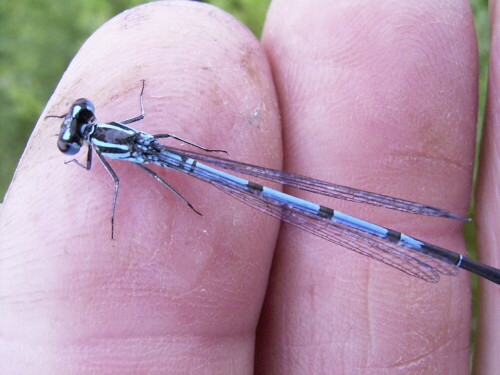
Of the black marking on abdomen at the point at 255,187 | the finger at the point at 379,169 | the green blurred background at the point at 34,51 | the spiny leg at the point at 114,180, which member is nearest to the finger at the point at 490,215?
the finger at the point at 379,169

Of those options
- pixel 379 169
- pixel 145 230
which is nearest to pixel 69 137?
pixel 145 230

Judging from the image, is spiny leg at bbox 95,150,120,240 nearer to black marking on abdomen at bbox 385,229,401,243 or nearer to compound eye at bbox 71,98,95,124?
compound eye at bbox 71,98,95,124

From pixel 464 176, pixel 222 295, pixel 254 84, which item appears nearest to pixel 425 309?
pixel 464 176

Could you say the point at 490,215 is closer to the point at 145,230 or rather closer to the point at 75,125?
the point at 145,230

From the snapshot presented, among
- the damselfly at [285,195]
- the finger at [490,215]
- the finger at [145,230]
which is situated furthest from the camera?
the finger at [490,215]

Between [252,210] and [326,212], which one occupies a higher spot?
[326,212]

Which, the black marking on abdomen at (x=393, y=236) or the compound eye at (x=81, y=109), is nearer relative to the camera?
the compound eye at (x=81, y=109)

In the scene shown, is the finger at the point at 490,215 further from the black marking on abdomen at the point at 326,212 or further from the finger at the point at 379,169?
the black marking on abdomen at the point at 326,212

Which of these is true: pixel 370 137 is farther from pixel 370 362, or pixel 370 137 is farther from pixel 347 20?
pixel 370 362
